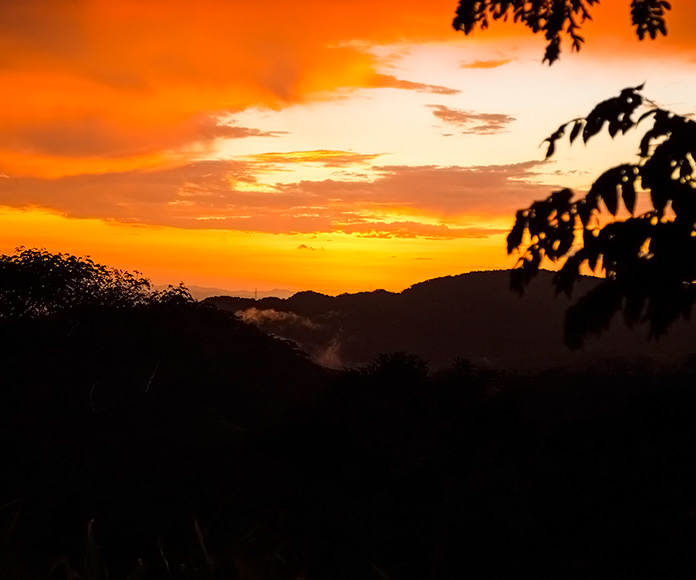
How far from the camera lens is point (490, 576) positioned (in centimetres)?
1562

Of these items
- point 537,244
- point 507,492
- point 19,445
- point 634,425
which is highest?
point 537,244

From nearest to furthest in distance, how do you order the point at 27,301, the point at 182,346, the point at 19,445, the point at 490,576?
the point at 490,576, the point at 19,445, the point at 27,301, the point at 182,346

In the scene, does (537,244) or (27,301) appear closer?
(537,244)

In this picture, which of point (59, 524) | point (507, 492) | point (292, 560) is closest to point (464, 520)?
point (507, 492)

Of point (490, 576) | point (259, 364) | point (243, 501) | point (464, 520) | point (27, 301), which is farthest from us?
point (259, 364)

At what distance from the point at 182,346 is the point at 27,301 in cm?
1153

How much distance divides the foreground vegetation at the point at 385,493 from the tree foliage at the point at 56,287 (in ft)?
38.4

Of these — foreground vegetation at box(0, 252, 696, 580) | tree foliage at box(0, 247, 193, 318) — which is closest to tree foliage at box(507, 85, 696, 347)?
foreground vegetation at box(0, 252, 696, 580)

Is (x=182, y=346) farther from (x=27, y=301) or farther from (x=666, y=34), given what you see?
(x=666, y=34)

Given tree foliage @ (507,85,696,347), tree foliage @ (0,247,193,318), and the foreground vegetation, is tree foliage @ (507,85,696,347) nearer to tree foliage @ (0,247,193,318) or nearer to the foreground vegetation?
the foreground vegetation

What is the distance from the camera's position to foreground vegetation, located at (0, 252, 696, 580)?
506 inches

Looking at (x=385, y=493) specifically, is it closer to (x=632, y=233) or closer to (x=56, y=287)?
(x=632, y=233)

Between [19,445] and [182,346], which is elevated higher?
[182,346]

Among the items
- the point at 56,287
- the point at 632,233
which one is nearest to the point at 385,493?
the point at 632,233
